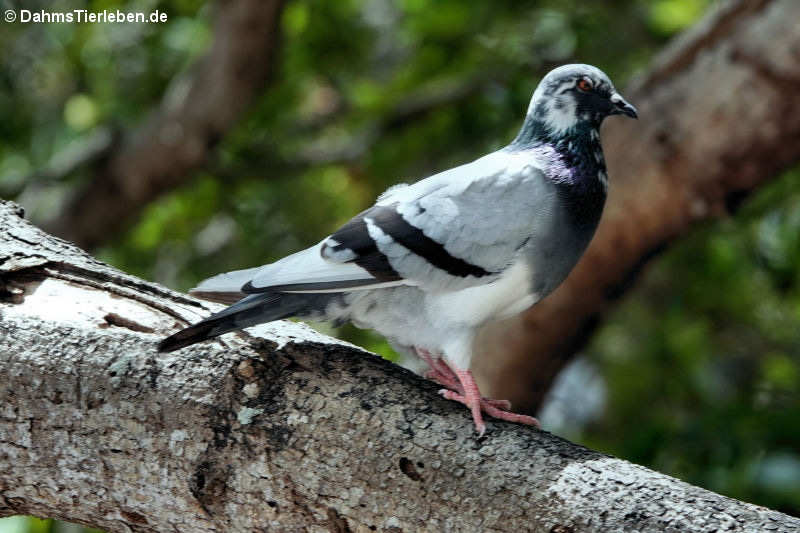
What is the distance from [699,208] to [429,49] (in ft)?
5.95

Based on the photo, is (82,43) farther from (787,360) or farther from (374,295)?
(787,360)

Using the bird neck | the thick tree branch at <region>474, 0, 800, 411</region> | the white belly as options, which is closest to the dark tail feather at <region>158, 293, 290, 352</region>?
the white belly

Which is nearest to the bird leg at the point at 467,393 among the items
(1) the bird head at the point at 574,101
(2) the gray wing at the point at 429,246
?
(2) the gray wing at the point at 429,246

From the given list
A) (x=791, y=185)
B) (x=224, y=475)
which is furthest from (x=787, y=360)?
(x=224, y=475)

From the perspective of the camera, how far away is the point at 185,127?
521cm

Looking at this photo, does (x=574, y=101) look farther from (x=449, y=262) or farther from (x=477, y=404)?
(x=477, y=404)

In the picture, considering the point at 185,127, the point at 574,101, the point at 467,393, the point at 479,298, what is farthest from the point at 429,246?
the point at 185,127

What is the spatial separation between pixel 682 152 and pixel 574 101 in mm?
1821

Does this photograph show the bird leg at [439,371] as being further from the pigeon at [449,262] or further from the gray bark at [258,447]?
the gray bark at [258,447]

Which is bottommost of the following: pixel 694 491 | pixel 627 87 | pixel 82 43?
pixel 694 491

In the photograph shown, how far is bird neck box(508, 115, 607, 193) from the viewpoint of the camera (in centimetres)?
280

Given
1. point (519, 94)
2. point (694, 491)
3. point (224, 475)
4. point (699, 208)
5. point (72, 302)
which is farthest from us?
point (519, 94)

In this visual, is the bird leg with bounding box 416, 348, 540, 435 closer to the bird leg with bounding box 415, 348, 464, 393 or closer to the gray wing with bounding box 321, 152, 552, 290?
the bird leg with bounding box 415, 348, 464, 393

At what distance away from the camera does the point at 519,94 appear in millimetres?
4930
